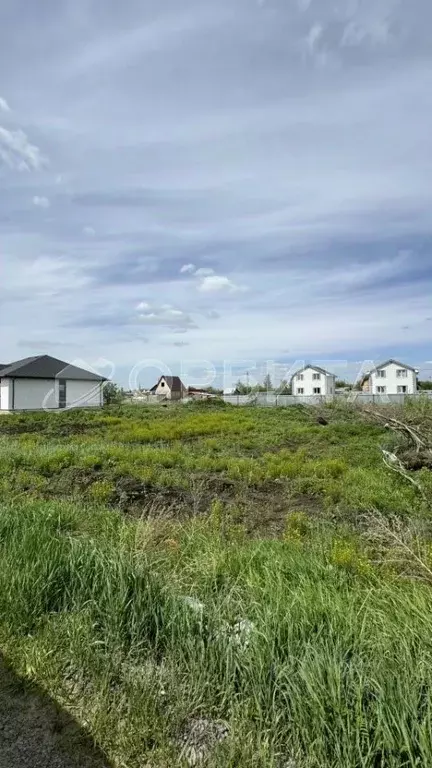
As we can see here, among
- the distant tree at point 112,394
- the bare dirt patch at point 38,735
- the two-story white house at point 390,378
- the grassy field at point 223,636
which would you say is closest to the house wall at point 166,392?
the distant tree at point 112,394

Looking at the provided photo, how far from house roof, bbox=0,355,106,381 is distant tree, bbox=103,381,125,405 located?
3.56 metres

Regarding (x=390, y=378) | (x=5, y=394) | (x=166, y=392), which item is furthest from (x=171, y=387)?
(x=5, y=394)

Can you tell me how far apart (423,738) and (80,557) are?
2177 mm

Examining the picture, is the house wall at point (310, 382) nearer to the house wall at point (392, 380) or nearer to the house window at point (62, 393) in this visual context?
the house wall at point (392, 380)

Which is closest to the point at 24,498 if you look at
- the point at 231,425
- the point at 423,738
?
the point at 423,738

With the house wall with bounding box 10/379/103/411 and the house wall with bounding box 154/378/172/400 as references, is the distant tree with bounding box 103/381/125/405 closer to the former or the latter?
the house wall with bounding box 10/379/103/411

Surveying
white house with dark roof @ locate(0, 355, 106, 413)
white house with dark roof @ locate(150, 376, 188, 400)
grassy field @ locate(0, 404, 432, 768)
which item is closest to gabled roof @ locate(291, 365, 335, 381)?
white house with dark roof @ locate(150, 376, 188, 400)

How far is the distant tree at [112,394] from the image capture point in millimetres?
37938

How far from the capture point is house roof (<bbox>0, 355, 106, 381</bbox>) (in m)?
31.0

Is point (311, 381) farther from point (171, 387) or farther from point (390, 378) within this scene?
point (171, 387)

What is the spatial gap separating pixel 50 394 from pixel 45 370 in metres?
1.60

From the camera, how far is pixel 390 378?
162ft

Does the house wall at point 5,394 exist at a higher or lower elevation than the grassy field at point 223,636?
higher

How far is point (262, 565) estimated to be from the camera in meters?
3.34
